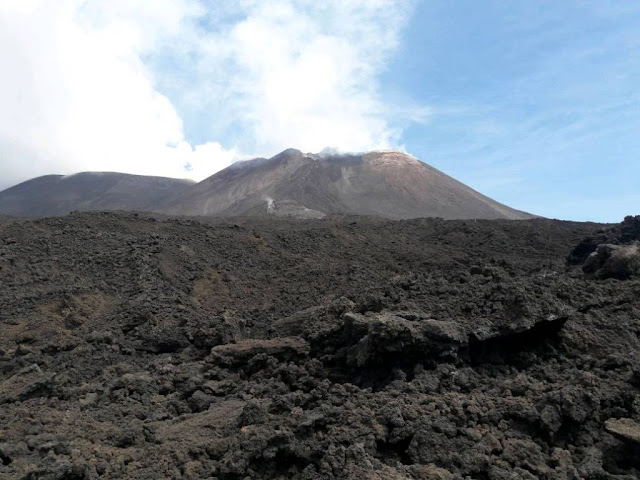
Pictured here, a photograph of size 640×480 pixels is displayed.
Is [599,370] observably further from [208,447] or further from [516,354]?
[208,447]

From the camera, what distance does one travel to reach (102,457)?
583 centimetres

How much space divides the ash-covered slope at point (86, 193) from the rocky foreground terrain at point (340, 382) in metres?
54.2

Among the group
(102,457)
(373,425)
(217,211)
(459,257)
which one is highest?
(217,211)

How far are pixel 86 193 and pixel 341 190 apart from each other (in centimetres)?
4045

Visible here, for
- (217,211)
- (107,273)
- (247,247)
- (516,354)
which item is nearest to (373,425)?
(516,354)

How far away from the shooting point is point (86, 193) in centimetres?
7856

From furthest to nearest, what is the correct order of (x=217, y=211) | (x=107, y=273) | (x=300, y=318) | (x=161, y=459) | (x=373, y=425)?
(x=217, y=211)
(x=107, y=273)
(x=300, y=318)
(x=161, y=459)
(x=373, y=425)

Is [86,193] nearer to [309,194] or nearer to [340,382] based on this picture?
[309,194]

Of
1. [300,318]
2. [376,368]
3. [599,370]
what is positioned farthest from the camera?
[300,318]

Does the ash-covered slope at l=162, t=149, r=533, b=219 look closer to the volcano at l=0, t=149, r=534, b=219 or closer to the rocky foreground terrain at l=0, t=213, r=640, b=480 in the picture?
the volcano at l=0, t=149, r=534, b=219

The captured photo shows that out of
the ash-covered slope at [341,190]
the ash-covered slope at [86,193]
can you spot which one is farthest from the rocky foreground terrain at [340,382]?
the ash-covered slope at [86,193]

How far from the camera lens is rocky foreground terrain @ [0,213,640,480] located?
515 centimetres

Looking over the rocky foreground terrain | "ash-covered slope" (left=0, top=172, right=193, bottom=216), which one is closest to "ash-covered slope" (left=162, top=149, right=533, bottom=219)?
"ash-covered slope" (left=0, top=172, right=193, bottom=216)

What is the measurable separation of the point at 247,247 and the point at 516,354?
1272cm
